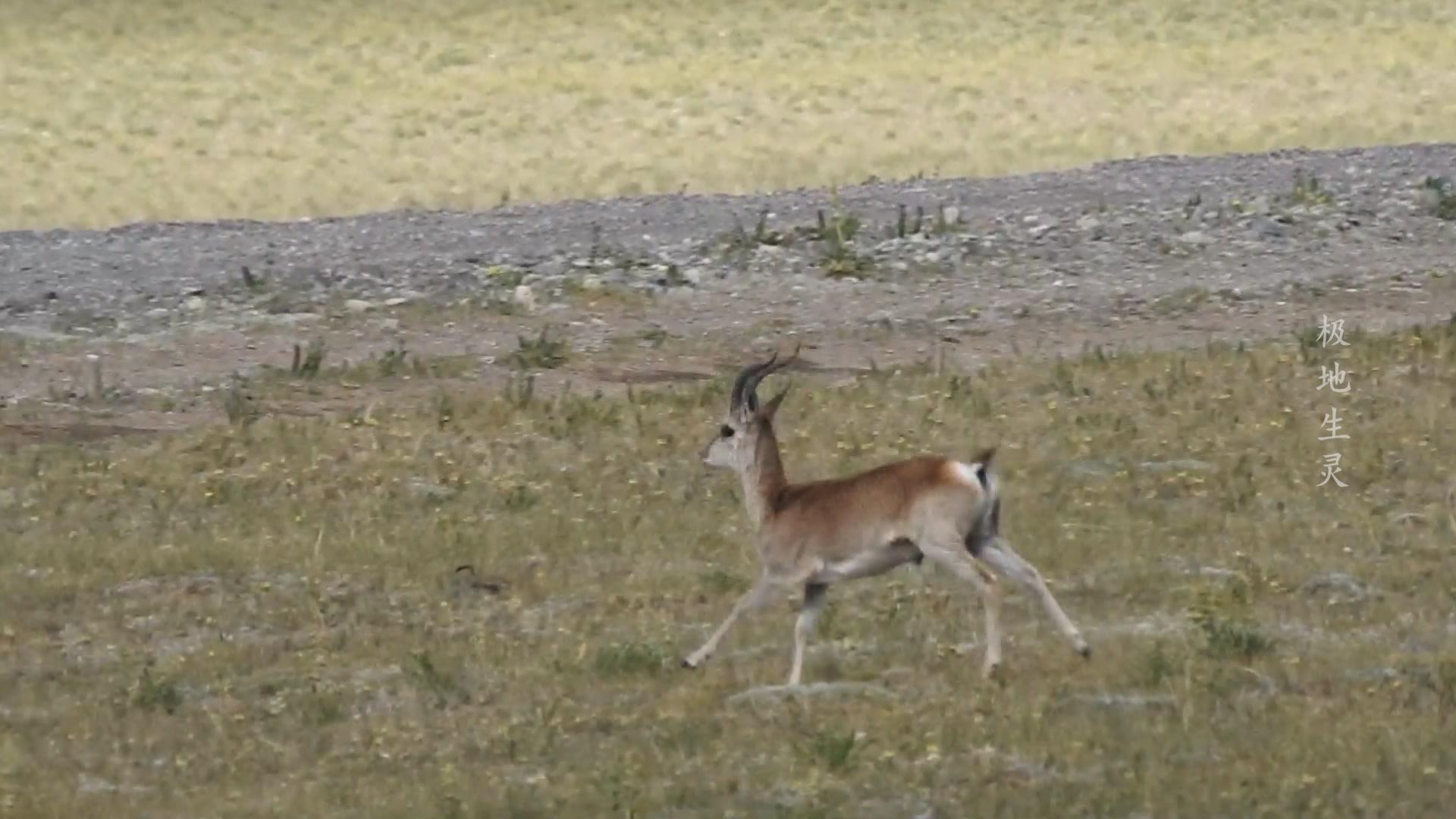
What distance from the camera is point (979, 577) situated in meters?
10.7

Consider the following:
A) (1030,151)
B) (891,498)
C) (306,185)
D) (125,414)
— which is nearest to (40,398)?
(125,414)

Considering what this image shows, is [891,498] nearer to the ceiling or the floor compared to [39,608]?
nearer to the ceiling

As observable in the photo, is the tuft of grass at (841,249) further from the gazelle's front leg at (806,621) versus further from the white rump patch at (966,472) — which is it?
the white rump patch at (966,472)

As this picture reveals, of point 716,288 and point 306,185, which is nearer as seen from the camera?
point 716,288

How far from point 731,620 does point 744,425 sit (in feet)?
3.88

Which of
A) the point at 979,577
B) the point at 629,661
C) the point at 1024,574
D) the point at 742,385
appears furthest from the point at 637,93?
the point at 979,577

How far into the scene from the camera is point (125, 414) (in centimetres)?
1758

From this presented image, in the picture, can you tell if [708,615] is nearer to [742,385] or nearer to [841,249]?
[742,385]

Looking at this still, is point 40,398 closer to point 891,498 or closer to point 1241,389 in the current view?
point 1241,389

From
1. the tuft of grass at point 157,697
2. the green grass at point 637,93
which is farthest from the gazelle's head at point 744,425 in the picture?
the green grass at point 637,93

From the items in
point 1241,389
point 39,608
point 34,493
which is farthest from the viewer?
point 1241,389

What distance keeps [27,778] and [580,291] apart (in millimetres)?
12215

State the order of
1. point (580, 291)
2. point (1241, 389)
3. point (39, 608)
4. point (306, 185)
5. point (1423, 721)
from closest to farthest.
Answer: point (1423, 721) → point (39, 608) → point (1241, 389) → point (580, 291) → point (306, 185)

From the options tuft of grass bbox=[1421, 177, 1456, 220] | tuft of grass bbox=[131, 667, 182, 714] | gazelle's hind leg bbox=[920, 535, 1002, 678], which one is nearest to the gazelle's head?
gazelle's hind leg bbox=[920, 535, 1002, 678]
